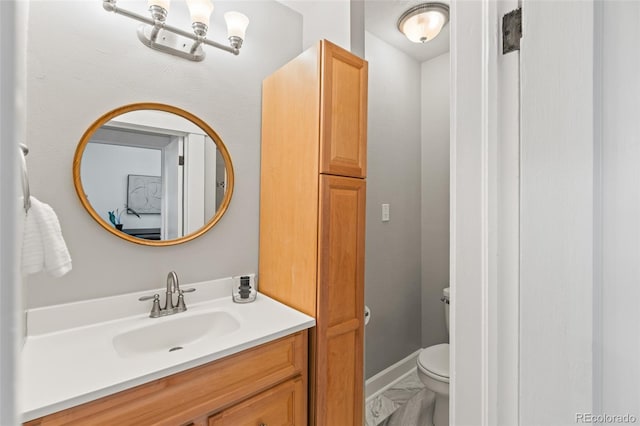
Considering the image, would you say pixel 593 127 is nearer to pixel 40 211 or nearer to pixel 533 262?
pixel 533 262

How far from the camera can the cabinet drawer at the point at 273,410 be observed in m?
1.09

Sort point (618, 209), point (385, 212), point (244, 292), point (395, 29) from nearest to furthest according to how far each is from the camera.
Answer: point (618, 209)
point (244, 292)
point (395, 29)
point (385, 212)

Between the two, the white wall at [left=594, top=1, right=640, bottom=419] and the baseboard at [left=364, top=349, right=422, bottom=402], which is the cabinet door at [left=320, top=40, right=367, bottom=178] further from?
the baseboard at [left=364, top=349, right=422, bottom=402]

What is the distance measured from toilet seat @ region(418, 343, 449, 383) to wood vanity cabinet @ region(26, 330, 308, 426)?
747 mm

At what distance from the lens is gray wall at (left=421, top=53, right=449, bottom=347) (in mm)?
2383

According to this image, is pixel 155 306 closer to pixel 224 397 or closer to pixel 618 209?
pixel 224 397

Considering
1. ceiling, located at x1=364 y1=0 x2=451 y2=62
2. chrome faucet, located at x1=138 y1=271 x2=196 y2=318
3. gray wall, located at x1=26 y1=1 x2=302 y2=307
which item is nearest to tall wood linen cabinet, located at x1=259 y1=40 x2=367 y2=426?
gray wall, located at x1=26 y1=1 x2=302 y2=307

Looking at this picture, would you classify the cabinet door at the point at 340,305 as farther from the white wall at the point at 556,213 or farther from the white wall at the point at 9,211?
the white wall at the point at 9,211

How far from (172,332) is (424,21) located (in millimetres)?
2312

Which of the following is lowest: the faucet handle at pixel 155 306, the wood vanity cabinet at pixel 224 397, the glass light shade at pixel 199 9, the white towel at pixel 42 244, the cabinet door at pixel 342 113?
the wood vanity cabinet at pixel 224 397

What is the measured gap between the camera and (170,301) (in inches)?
54.1

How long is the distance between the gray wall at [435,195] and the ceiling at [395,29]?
0.12 meters

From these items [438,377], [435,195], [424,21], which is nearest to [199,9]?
[424,21]

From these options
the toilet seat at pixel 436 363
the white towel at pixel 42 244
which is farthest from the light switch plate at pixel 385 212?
the white towel at pixel 42 244
